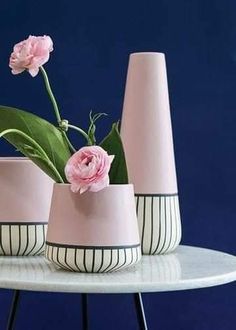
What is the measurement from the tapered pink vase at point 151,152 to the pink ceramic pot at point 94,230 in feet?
0.47

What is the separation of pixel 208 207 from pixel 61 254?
0.66 m

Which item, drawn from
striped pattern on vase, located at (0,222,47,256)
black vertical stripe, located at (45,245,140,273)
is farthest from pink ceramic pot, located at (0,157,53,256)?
black vertical stripe, located at (45,245,140,273)

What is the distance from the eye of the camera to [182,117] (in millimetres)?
1461

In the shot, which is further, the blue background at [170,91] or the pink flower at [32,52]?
the blue background at [170,91]

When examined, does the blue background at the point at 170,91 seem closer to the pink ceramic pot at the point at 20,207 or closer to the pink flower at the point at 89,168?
the pink ceramic pot at the point at 20,207

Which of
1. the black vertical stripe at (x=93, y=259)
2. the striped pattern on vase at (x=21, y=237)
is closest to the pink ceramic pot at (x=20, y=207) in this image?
the striped pattern on vase at (x=21, y=237)

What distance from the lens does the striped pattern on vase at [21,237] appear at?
966 millimetres

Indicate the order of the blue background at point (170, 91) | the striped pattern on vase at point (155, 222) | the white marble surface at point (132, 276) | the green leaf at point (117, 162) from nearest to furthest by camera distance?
the white marble surface at point (132, 276), the green leaf at point (117, 162), the striped pattern on vase at point (155, 222), the blue background at point (170, 91)

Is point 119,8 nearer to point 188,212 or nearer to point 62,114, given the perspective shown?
point 62,114

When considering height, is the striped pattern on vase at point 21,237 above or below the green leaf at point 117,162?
below

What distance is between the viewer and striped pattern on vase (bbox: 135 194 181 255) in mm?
997

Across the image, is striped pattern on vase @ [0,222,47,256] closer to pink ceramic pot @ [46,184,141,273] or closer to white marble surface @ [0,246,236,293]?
white marble surface @ [0,246,236,293]

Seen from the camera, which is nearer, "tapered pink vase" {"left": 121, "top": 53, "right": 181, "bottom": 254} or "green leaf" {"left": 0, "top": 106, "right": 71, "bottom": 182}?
"green leaf" {"left": 0, "top": 106, "right": 71, "bottom": 182}

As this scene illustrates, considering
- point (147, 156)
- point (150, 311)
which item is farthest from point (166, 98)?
point (150, 311)
